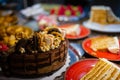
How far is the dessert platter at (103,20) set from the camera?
174 centimetres

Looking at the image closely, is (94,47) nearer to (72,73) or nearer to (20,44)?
(72,73)

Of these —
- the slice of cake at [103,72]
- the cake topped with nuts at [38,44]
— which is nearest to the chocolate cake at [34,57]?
the cake topped with nuts at [38,44]

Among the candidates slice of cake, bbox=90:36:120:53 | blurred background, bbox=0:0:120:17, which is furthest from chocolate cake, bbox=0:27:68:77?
blurred background, bbox=0:0:120:17

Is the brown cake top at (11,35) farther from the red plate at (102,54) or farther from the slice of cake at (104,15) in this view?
the slice of cake at (104,15)

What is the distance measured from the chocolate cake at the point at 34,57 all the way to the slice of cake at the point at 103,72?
18 centimetres

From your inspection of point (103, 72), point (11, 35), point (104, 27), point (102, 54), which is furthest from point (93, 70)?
point (104, 27)

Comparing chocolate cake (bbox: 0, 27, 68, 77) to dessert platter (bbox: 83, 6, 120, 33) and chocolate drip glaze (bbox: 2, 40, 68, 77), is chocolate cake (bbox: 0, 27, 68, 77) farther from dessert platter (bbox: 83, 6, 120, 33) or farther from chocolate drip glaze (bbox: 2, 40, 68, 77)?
dessert platter (bbox: 83, 6, 120, 33)

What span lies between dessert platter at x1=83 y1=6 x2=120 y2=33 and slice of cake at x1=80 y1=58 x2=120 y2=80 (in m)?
0.71

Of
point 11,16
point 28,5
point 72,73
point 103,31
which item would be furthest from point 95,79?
point 28,5

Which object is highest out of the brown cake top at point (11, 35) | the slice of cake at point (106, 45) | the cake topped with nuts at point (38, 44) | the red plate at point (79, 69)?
the cake topped with nuts at point (38, 44)

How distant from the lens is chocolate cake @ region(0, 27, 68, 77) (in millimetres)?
1061

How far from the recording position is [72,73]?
1.09m

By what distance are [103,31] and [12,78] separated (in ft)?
2.83

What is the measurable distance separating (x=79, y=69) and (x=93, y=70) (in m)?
0.10
